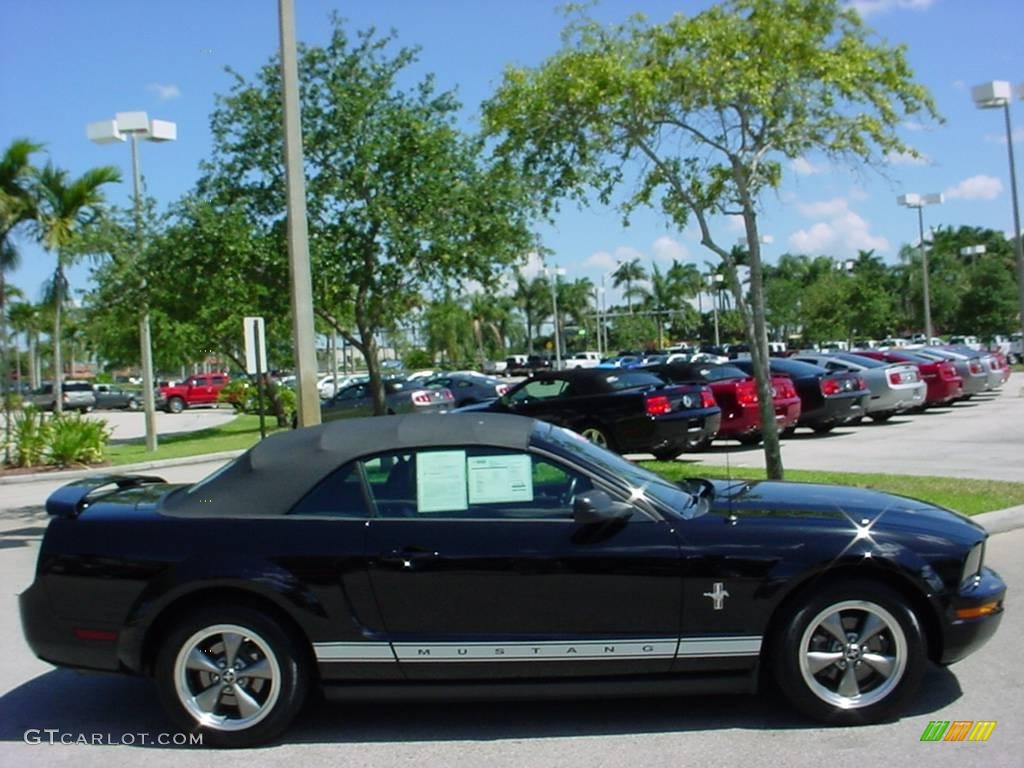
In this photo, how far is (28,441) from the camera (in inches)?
857

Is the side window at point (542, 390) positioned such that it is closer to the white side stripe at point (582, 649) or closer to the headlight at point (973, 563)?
the headlight at point (973, 563)

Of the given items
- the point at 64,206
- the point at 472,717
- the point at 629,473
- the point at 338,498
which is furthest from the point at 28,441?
the point at 629,473

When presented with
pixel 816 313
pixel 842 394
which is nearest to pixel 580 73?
pixel 842 394

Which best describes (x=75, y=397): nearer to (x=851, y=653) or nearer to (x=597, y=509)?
(x=597, y=509)

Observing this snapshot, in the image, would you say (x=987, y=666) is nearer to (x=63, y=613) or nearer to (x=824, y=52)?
(x=63, y=613)

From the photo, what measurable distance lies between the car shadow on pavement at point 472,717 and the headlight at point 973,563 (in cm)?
69

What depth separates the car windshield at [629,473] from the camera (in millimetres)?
5406

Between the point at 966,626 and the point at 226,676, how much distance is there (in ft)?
11.7

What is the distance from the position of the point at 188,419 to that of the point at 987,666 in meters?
43.6

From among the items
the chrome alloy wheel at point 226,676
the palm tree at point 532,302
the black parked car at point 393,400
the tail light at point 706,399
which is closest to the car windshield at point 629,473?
the chrome alloy wheel at point 226,676

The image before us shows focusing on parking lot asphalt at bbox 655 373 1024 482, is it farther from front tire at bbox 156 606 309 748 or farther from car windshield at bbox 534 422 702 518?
front tire at bbox 156 606 309 748

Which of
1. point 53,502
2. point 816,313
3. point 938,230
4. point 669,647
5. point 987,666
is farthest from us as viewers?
point 938,230

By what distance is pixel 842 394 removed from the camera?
19.8 meters

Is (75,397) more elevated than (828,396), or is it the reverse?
(75,397)
